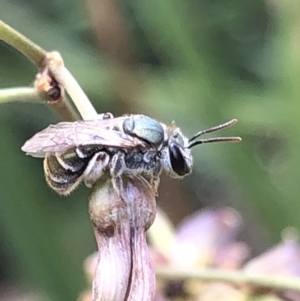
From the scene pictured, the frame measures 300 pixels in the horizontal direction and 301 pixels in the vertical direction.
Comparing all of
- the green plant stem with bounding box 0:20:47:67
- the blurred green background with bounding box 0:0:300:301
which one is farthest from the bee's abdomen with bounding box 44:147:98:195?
the blurred green background with bounding box 0:0:300:301

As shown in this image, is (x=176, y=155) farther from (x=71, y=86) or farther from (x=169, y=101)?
(x=169, y=101)

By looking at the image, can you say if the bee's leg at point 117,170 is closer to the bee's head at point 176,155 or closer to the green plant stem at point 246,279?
the bee's head at point 176,155

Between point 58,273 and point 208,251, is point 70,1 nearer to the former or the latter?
point 58,273

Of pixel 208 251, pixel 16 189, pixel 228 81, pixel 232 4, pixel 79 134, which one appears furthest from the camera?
pixel 232 4

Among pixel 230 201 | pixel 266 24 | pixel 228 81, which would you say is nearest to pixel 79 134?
pixel 228 81

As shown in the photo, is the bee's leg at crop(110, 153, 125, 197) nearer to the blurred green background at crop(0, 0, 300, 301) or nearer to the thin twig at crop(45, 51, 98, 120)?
the thin twig at crop(45, 51, 98, 120)

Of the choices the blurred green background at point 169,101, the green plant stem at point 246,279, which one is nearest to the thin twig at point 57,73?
the green plant stem at point 246,279

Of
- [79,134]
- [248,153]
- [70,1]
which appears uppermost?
[70,1]
